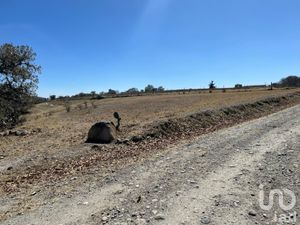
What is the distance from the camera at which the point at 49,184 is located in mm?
8758

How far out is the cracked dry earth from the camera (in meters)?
6.00

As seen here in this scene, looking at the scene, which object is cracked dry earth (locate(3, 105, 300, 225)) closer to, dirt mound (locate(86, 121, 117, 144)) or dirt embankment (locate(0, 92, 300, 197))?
dirt embankment (locate(0, 92, 300, 197))

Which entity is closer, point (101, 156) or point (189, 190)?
point (189, 190)

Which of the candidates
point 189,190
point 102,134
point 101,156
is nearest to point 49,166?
point 101,156

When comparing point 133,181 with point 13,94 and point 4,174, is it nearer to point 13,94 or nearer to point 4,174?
point 4,174

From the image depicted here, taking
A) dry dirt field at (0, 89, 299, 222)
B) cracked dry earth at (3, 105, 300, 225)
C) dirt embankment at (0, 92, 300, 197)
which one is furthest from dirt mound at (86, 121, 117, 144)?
cracked dry earth at (3, 105, 300, 225)

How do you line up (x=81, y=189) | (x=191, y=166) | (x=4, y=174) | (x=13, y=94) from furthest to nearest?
(x=13, y=94)
(x=4, y=174)
(x=191, y=166)
(x=81, y=189)

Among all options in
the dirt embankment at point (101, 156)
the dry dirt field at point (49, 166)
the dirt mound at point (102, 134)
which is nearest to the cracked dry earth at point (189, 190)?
the dry dirt field at point (49, 166)

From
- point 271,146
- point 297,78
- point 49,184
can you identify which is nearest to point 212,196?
point 49,184

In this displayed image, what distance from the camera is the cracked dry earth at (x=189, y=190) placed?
6004 mm

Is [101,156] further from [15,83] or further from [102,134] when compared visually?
[15,83]

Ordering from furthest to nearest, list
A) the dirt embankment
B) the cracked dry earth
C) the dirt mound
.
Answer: the dirt mound < the dirt embankment < the cracked dry earth

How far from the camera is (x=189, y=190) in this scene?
7.20 m

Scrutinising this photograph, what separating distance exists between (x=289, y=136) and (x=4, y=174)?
8.80m
